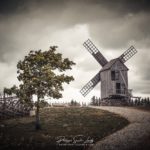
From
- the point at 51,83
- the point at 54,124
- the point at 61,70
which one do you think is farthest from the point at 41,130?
the point at 61,70

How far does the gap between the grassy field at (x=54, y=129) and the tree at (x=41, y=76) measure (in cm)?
213

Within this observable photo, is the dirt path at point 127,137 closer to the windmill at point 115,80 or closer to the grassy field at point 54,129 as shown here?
the grassy field at point 54,129

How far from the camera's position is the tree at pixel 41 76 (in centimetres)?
2677

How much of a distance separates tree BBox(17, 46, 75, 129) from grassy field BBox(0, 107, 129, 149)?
6.98 feet

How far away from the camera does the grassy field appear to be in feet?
70.0

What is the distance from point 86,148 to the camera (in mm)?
19406

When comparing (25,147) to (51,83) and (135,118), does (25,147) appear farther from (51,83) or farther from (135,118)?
(135,118)

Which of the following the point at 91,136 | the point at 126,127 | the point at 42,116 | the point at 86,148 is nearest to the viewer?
the point at 86,148

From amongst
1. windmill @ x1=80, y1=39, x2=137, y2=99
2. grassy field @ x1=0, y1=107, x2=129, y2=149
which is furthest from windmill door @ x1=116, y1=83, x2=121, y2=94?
grassy field @ x1=0, y1=107, x2=129, y2=149

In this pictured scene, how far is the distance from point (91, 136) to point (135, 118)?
843cm

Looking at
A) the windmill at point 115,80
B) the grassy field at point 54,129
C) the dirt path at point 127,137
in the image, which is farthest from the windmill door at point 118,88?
the dirt path at point 127,137

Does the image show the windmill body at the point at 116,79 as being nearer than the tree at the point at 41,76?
No

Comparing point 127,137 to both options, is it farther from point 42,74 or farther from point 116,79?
point 116,79

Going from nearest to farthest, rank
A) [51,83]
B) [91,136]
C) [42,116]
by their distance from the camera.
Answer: [91,136] < [51,83] < [42,116]
